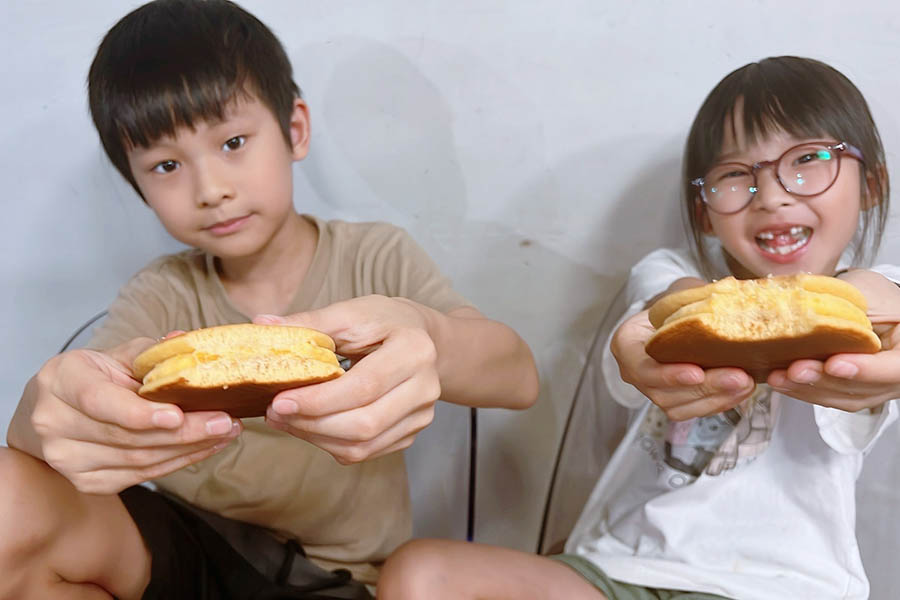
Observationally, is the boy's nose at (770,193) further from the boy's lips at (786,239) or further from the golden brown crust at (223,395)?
the golden brown crust at (223,395)

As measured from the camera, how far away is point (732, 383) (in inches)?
31.6

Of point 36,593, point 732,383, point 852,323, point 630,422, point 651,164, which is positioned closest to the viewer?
point 852,323

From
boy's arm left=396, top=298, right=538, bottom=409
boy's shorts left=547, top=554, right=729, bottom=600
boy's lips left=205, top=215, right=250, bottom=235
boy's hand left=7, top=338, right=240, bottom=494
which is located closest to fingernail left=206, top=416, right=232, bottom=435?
boy's hand left=7, top=338, right=240, bottom=494

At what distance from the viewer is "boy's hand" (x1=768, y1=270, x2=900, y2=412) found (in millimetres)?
749

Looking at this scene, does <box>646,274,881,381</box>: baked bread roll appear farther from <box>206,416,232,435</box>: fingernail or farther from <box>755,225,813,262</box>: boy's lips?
<box>206,416,232,435</box>: fingernail

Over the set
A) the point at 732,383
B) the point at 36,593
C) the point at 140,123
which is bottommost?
the point at 36,593

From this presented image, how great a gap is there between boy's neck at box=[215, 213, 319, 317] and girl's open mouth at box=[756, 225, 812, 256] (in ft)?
2.08

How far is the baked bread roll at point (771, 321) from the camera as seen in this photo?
680mm

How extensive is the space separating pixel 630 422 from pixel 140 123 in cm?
77

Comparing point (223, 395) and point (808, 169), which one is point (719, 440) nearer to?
point (808, 169)

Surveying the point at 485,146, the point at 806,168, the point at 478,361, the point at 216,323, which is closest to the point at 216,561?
the point at 216,323

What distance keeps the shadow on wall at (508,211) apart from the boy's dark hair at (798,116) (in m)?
0.23

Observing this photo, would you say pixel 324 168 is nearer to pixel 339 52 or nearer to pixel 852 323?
pixel 339 52

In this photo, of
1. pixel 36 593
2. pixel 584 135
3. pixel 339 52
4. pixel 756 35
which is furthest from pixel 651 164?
pixel 36 593
